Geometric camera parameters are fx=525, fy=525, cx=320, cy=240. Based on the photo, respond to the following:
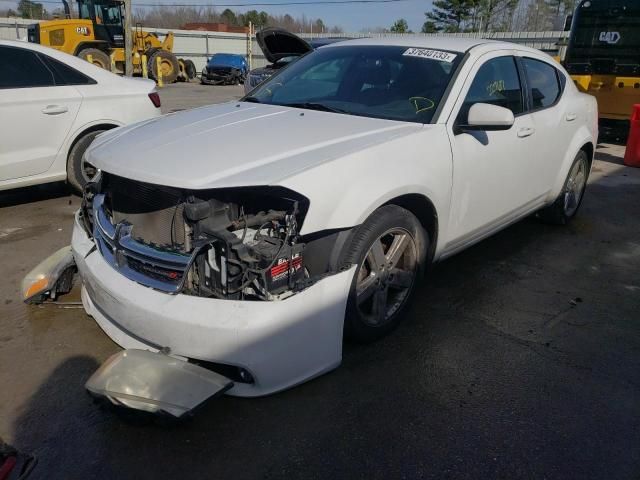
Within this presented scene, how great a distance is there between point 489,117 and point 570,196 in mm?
2575

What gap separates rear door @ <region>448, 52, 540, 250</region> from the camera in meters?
3.30

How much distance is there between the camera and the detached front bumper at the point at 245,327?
228 cm

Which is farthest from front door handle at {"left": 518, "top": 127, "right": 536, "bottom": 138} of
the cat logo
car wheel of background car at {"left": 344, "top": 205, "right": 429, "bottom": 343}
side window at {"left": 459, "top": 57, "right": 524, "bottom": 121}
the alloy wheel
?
the cat logo

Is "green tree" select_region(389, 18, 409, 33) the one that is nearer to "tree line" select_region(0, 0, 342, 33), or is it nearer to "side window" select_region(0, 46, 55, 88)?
"tree line" select_region(0, 0, 342, 33)

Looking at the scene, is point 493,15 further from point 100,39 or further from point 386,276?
point 386,276

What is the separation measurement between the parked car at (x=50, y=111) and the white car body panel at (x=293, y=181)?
7.82 ft

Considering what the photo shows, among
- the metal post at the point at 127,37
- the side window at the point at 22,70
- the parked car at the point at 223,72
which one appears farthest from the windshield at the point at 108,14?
the side window at the point at 22,70

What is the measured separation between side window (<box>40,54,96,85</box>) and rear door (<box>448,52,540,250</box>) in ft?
13.4

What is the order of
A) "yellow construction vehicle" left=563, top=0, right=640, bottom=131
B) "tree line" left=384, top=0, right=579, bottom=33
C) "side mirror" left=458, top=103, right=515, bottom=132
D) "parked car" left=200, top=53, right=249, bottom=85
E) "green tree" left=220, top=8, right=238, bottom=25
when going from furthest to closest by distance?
1. "green tree" left=220, top=8, right=238, bottom=25
2. "tree line" left=384, top=0, right=579, bottom=33
3. "parked car" left=200, top=53, right=249, bottom=85
4. "yellow construction vehicle" left=563, top=0, right=640, bottom=131
5. "side mirror" left=458, top=103, right=515, bottom=132

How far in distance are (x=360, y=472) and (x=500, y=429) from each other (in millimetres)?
738

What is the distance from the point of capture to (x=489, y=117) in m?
3.14

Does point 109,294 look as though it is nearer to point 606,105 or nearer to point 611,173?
point 611,173

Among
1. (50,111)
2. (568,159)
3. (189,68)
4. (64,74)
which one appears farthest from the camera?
(189,68)

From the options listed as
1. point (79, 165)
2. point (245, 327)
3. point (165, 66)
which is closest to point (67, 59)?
point (79, 165)
